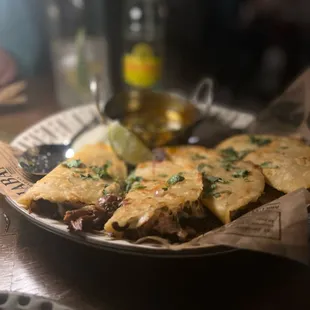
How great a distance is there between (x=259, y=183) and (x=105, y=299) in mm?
399

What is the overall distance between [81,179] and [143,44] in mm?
970

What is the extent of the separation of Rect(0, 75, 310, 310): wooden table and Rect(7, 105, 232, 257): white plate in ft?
0.20

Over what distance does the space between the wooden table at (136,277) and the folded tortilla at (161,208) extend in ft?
0.22

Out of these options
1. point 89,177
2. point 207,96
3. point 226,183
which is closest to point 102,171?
point 89,177

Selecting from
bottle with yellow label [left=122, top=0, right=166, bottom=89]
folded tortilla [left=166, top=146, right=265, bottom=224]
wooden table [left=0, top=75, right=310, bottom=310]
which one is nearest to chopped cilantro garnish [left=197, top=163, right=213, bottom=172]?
folded tortilla [left=166, top=146, right=265, bottom=224]

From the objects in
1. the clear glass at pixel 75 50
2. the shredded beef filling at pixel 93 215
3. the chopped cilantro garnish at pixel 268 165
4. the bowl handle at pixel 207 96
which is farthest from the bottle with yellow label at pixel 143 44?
the shredded beef filling at pixel 93 215

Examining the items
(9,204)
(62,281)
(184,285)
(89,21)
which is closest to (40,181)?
(9,204)

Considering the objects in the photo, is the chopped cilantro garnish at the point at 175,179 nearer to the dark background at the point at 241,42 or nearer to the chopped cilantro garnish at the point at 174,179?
the chopped cilantro garnish at the point at 174,179

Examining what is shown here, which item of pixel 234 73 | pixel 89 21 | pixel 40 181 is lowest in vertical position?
pixel 234 73

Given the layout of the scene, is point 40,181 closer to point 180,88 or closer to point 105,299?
point 105,299

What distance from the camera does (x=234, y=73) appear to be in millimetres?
2572

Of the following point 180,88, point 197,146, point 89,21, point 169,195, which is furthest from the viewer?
point 180,88

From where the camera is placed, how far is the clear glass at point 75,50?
5.63 feet

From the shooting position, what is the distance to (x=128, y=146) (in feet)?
4.04
